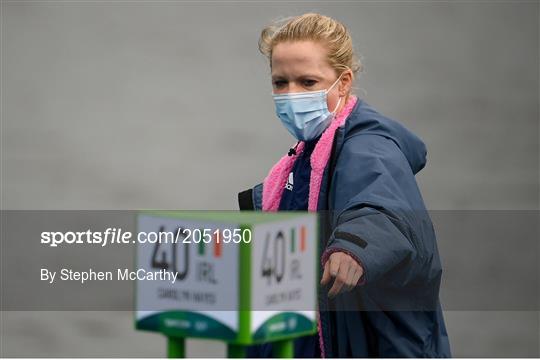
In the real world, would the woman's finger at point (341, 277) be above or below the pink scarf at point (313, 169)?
below

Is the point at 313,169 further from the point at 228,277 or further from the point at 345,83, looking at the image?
the point at 228,277

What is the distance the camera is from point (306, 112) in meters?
3.77

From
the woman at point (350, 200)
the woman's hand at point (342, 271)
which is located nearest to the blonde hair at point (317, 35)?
the woman at point (350, 200)

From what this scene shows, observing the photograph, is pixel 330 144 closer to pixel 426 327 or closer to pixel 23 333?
pixel 426 327

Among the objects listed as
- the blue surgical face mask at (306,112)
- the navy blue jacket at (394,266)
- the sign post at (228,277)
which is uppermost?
the blue surgical face mask at (306,112)

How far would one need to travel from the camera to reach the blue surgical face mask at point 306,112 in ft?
12.4

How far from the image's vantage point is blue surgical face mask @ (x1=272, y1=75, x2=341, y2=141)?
377cm

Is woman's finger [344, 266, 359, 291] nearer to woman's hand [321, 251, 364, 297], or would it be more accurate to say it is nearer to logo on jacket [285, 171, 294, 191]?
woman's hand [321, 251, 364, 297]

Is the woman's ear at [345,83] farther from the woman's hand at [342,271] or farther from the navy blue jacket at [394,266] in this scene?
the woman's hand at [342,271]

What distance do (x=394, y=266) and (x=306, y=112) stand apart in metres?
0.59

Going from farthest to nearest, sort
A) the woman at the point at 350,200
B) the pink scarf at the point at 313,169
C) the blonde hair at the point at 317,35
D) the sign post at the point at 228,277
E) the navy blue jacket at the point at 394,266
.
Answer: the blonde hair at the point at 317,35 → the pink scarf at the point at 313,169 → the navy blue jacket at the point at 394,266 → the woman at the point at 350,200 → the sign post at the point at 228,277

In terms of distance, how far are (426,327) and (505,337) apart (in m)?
3.40

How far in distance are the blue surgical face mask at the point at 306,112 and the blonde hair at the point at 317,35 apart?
0.05 meters

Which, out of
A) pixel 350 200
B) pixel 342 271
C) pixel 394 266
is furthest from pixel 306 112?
pixel 342 271
